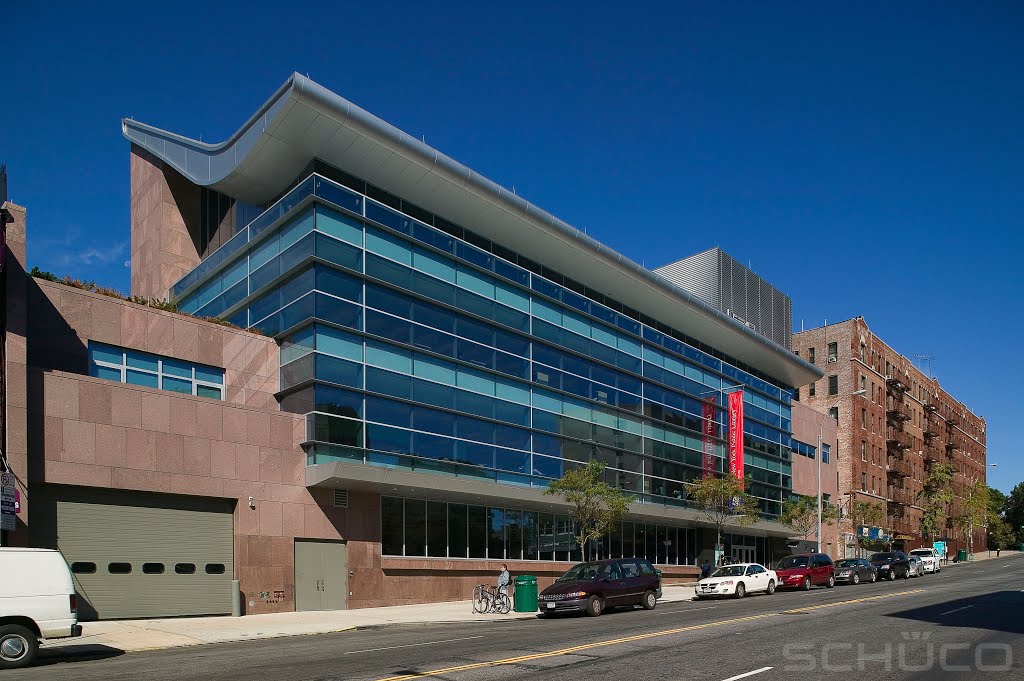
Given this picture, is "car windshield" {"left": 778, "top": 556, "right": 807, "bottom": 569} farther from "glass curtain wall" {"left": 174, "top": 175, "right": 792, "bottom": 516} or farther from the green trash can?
the green trash can

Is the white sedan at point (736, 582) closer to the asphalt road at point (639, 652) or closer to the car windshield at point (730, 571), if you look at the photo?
the car windshield at point (730, 571)

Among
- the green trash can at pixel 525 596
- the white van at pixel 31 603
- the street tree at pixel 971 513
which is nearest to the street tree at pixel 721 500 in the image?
the green trash can at pixel 525 596

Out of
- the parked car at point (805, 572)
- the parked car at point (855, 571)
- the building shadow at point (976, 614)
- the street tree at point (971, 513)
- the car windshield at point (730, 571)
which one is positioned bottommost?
the street tree at point (971, 513)

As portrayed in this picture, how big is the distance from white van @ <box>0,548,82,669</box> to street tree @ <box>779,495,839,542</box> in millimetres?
46534

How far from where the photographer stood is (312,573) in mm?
29891

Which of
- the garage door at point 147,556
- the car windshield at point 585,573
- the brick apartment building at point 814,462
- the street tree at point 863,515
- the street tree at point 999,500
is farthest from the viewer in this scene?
the street tree at point 999,500

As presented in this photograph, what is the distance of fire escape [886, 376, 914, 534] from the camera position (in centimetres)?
8981

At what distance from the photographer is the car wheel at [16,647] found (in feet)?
51.6

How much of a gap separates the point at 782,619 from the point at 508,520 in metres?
17.5

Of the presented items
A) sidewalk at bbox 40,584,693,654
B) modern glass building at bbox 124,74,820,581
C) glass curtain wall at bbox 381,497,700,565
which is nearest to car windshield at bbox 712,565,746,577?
glass curtain wall at bbox 381,497,700,565

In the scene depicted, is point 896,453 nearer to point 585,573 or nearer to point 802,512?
point 802,512

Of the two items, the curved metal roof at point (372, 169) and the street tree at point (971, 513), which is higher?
the curved metal roof at point (372, 169)

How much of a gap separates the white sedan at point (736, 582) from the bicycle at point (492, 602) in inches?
365

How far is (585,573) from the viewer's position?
27891mm
